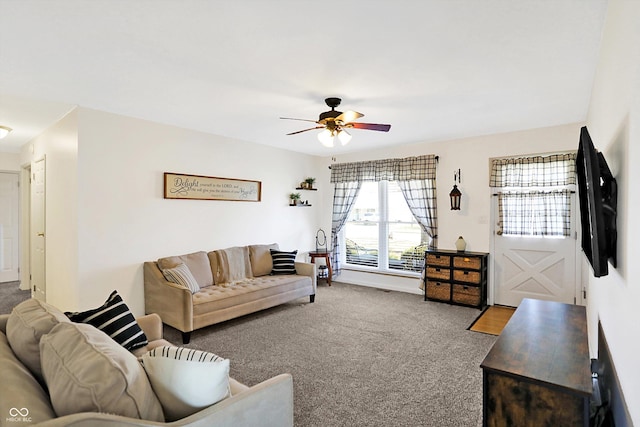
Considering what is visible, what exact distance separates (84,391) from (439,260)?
465 centimetres

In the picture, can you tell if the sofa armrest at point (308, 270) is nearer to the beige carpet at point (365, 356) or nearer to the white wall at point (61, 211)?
the beige carpet at point (365, 356)

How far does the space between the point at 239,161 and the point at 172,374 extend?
14.0 ft

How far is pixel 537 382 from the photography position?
1.62 metres

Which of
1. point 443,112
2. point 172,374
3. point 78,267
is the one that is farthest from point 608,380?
point 78,267

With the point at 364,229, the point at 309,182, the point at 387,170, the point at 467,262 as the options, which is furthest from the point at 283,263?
the point at 467,262

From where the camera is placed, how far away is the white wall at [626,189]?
112 cm

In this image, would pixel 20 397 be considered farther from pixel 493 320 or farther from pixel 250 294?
pixel 493 320

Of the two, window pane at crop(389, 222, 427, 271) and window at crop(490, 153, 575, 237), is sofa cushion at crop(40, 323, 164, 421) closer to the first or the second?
window at crop(490, 153, 575, 237)

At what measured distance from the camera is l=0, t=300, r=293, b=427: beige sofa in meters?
1.08

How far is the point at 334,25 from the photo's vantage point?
209cm

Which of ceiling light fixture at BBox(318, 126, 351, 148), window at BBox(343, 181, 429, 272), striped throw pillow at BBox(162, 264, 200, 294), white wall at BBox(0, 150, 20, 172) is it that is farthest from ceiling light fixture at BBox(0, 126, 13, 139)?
window at BBox(343, 181, 429, 272)

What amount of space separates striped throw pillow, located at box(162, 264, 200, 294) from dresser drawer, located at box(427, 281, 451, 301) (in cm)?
328

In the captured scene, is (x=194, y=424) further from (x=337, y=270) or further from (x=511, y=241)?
(x=337, y=270)

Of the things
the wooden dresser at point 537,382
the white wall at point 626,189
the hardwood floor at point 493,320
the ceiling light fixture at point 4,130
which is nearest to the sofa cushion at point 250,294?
the hardwood floor at point 493,320
